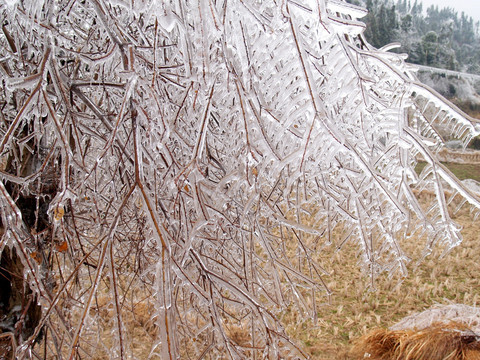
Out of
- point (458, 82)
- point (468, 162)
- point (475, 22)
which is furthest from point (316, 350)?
point (475, 22)

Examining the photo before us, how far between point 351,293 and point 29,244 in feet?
17.1

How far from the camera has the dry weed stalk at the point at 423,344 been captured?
12.2ft

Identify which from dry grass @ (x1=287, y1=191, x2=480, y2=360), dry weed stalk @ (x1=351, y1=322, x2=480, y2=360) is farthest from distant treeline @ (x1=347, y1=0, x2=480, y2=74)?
dry weed stalk @ (x1=351, y1=322, x2=480, y2=360)

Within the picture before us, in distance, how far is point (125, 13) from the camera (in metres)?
1.94

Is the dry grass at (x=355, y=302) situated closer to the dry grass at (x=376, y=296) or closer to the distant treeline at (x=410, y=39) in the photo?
the dry grass at (x=376, y=296)

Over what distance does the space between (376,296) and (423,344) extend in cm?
196

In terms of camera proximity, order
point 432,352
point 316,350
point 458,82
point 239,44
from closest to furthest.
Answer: point 239,44 < point 432,352 < point 316,350 < point 458,82

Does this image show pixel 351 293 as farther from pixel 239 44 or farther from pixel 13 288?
pixel 239 44

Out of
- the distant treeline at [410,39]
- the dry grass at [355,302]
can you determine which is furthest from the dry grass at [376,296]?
the distant treeline at [410,39]

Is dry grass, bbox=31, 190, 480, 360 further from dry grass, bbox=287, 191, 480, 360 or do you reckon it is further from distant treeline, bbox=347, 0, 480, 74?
distant treeline, bbox=347, 0, 480, 74

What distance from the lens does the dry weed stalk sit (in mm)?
3727

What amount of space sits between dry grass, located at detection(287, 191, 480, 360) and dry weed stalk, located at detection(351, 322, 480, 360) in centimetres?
32

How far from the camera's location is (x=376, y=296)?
5.71 metres

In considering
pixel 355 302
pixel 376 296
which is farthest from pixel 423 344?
pixel 376 296
